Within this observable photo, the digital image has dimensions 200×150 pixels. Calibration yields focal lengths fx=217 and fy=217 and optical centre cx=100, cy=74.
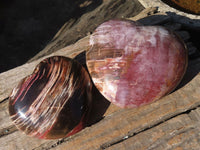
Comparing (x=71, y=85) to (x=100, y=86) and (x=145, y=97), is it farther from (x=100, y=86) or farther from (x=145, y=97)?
(x=145, y=97)

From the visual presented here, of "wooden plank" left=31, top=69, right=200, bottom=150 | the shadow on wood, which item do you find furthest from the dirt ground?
"wooden plank" left=31, top=69, right=200, bottom=150

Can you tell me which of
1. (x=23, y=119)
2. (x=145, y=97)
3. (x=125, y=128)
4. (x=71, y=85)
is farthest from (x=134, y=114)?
(x=23, y=119)

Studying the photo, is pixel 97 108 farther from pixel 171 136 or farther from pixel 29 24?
pixel 29 24

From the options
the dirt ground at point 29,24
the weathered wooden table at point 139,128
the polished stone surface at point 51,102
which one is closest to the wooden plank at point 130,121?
the weathered wooden table at point 139,128

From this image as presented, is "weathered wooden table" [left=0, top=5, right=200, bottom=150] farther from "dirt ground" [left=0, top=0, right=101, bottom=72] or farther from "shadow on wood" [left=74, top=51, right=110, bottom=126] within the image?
"dirt ground" [left=0, top=0, right=101, bottom=72]

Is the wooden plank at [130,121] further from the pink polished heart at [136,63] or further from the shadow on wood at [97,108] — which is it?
Result: the pink polished heart at [136,63]
